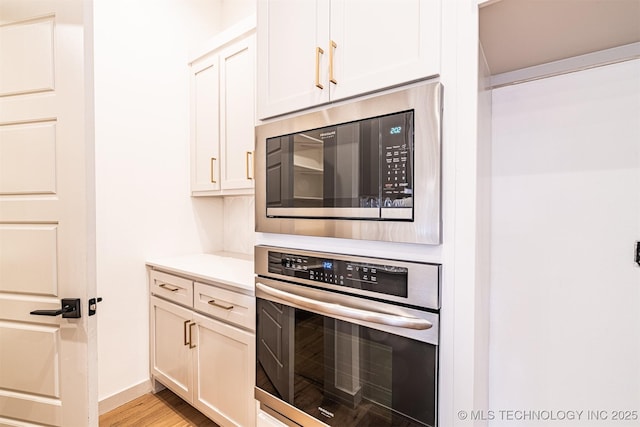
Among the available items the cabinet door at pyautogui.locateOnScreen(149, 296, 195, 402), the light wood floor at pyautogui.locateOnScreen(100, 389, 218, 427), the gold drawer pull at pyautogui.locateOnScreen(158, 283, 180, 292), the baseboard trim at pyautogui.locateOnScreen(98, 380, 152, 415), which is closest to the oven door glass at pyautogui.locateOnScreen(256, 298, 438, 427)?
the cabinet door at pyautogui.locateOnScreen(149, 296, 195, 402)

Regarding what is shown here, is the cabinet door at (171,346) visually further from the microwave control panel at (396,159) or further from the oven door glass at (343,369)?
the microwave control panel at (396,159)

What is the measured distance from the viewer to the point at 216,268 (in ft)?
5.91

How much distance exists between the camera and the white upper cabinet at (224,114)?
1814 mm

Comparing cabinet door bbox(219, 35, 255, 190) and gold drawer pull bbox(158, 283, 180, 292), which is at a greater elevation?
cabinet door bbox(219, 35, 255, 190)

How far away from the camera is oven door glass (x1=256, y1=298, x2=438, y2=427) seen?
84cm

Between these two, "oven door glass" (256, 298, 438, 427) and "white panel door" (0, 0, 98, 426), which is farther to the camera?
"white panel door" (0, 0, 98, 426)

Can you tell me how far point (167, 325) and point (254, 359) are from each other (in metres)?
0.85

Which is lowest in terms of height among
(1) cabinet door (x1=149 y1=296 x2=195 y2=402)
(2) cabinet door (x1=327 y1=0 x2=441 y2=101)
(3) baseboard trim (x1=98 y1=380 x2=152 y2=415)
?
(3) baseboard trim (x1=98 y1=380 x2=152 y2=415)

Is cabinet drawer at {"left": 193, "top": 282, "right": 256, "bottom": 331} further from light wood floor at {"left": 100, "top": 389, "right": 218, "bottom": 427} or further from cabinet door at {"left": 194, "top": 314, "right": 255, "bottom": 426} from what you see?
light wood floor at {"left": 100, "top": 389, "right": 218, "bottom": 427}

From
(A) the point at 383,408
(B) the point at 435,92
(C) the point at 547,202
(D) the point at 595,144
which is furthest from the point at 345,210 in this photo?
(D) the point at 595,144

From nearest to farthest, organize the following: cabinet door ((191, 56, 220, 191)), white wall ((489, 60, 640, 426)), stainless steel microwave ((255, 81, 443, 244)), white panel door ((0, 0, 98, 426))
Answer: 1. stainless steel microwave ((255, 81, 443, 244))
2. white wall ((489, 60, 640, 426))
3. white panel door ((0, 0, 98, 426))
4. cabinet door ((191, 56, 220, 191))

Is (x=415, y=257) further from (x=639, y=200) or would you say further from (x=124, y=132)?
(x=124, y=132)

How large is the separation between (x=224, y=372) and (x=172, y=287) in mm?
639

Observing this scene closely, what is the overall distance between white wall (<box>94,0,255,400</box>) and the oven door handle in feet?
4.37
